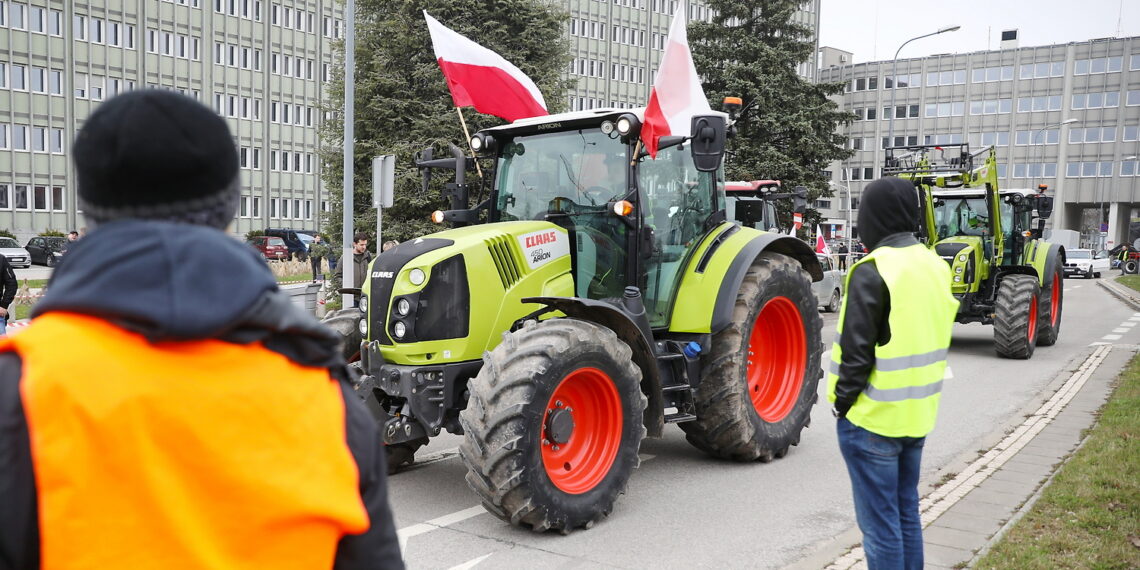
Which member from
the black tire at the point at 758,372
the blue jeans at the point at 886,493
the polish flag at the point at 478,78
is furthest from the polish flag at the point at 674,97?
the blue jeans at the point at 886,493

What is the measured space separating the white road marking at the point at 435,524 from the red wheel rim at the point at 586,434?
0.66 metres

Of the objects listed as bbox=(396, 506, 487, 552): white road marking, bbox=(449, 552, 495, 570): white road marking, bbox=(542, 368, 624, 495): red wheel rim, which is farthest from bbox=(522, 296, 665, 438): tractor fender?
bbox=(449, 552, 495, 570): white road marking

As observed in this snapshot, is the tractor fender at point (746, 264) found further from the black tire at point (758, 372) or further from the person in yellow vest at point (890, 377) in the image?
the person in yellow vest at point (890, 377)

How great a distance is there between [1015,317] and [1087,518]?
826cm

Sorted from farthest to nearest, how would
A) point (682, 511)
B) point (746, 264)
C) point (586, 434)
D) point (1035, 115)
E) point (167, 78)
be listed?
1. point (1035, 115)
2. point (167, 78)
3. point (746, 264)
4. point (682, 511)
5. point (586, 434)

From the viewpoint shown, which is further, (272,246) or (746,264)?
(272,246)

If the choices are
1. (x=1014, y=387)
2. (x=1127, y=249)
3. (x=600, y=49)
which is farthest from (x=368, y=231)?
(x=600, y=49)

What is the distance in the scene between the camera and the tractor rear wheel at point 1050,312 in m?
14.0

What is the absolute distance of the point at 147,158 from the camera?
4.24 ft

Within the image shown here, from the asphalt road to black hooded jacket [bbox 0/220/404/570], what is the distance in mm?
3727

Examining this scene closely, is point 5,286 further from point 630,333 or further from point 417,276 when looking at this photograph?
point 630,333

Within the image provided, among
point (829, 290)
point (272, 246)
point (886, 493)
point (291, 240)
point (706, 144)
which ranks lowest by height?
point (272, 246)

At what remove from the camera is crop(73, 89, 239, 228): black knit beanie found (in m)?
1.29

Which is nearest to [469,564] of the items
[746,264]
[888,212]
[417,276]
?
[417,276]
